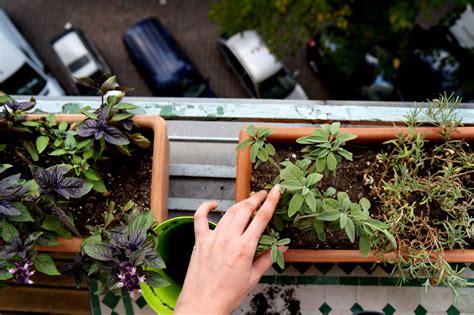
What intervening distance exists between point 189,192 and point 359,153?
33.9 inches

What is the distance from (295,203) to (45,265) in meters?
1.01

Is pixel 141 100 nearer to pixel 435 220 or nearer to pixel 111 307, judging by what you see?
pixel 111 307

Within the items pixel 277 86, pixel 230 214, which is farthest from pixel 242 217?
pixel 277 86

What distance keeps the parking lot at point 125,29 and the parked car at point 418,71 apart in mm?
492

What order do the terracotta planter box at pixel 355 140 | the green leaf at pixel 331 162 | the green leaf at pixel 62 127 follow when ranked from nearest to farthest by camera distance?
the green leaf at pixel 331 162 → the terracotta planter box at pixel 355 140 → the green leaf at pixel 62 127

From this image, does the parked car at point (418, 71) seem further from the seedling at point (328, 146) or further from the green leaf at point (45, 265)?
the green leaf at point (45, 265)

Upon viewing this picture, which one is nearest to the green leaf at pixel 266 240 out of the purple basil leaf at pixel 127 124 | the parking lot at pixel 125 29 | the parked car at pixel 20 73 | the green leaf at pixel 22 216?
the purple basil leaf at pixel 127 124

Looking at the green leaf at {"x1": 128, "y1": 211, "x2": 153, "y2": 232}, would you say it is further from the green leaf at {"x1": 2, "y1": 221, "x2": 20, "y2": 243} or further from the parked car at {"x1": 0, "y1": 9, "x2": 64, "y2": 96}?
the parked car at {"x1": 0, "y1": 9, "x2": 64, "y2": 96}

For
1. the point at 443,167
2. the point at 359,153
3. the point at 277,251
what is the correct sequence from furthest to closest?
the point at 359,153, the point at 443,167, the point at 277,251

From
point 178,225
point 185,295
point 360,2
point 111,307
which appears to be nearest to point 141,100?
point 178,225

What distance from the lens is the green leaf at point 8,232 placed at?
1912 mm

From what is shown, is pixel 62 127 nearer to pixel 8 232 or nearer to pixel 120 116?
pixel 120 116

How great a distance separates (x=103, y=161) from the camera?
2.23 meters

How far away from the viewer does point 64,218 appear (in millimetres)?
1910
